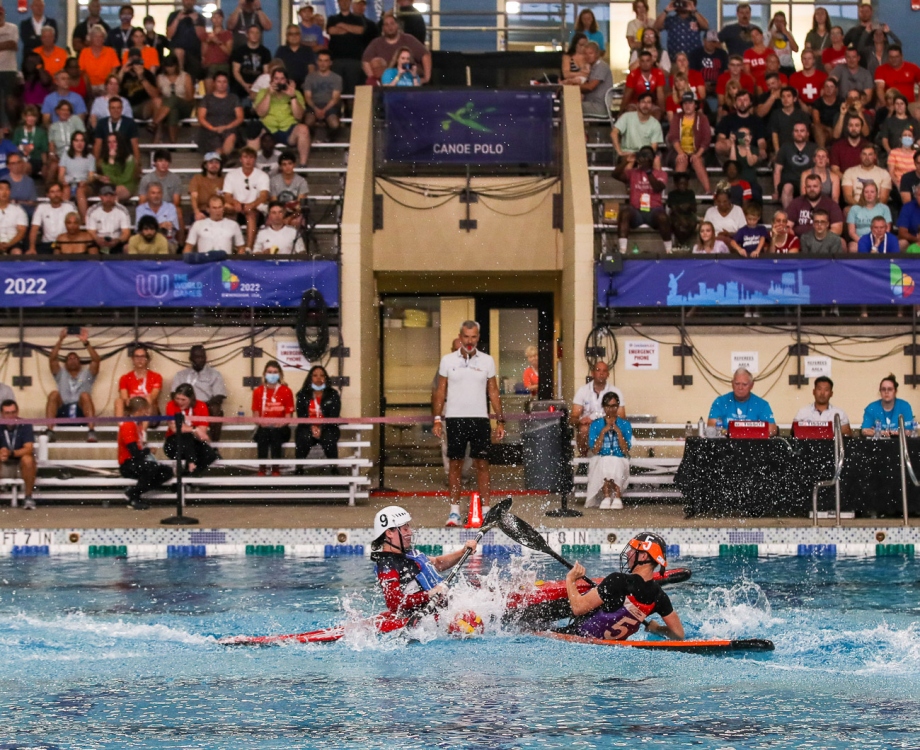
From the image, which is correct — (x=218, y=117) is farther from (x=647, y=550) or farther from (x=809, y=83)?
(x=647, y=550)

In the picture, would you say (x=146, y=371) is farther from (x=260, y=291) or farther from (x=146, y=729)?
(x=146, y=729)

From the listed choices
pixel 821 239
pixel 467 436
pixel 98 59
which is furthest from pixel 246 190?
pixel 821 239

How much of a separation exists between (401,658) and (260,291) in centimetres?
810

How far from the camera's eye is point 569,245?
Answer: 57.0ft

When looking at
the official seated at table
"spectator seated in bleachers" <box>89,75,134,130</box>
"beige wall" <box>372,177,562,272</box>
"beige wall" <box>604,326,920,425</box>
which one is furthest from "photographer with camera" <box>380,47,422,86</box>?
the official seated at table

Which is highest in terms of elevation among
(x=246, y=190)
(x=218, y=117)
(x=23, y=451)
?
(x=218, y=117)

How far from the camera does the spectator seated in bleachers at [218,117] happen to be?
18.7 m

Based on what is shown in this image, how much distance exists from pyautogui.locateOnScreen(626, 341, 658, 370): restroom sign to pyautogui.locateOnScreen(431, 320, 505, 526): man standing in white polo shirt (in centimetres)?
329

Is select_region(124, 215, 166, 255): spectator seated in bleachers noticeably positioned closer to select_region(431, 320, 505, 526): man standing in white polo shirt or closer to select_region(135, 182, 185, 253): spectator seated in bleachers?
select_region(135, 182, 185, 253): spectator seated in bleachers

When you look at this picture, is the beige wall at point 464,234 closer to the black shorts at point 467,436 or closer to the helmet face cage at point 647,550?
the black shorts at point 467,436

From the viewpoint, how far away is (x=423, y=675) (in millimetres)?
8812

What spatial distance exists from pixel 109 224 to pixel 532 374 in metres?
6.22

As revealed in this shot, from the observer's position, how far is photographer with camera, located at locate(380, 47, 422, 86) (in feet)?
62.6

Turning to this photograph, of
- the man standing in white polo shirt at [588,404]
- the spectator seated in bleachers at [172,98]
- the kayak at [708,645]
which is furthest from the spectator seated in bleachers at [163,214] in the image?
the kayak at [708,645]
